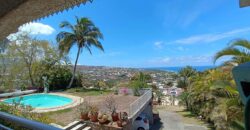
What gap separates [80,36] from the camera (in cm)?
1969

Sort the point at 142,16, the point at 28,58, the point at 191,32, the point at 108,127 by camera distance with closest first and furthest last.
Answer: the point at 108,127 → the point at 28,58 → the point at 142,16 → the point at 191,32

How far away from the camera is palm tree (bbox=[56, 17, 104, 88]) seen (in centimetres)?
1958

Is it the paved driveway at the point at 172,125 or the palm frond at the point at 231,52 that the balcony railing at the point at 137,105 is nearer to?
the paved driveway at the point at 172,125

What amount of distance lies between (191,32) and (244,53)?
234ft

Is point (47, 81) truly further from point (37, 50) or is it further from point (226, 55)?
point (226, 55)

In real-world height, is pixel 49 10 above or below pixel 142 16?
below

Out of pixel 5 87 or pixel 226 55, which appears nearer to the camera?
pixel 226 55

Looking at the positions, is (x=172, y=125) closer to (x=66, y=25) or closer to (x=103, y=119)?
(x=103, y=119)

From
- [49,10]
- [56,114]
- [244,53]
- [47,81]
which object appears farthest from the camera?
[47,81]

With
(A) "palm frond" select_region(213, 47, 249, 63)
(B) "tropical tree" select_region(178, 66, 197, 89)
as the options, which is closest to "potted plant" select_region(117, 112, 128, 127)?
(A) "palm frond" select_region(213, 47, 249, 63)

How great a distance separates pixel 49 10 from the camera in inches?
86.0

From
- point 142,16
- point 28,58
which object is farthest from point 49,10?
point 142,16

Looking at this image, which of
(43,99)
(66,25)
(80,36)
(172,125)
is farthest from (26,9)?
(66,25)

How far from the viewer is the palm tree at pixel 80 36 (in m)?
19.6
